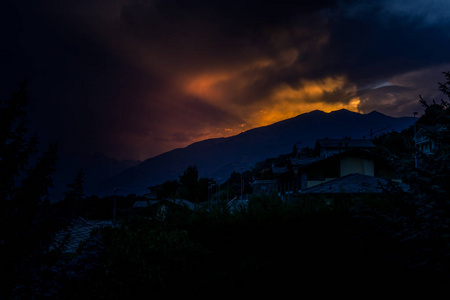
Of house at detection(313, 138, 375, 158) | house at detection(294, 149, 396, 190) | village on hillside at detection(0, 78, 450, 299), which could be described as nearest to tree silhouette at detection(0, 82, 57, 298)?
village on hillside at detection(0, 78, 450, 299)

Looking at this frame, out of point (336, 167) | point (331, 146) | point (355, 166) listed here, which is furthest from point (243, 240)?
point (331, 146)

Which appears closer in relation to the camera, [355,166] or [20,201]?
[20,201]

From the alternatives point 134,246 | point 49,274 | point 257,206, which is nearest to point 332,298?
point 257,206

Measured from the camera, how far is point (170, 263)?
31.0 feet

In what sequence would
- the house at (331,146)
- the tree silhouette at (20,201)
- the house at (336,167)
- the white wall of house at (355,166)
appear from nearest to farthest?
the tree silhouette at (20,201)
the house at (336,167)
the white wall of house at (355,166)
the house at (331,146)

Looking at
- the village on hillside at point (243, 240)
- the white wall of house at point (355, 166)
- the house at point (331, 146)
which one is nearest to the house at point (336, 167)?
the white wall of house at point (355, 166)

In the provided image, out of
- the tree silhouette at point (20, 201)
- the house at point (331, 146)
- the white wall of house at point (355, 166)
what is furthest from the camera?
the house at point (331, 146)

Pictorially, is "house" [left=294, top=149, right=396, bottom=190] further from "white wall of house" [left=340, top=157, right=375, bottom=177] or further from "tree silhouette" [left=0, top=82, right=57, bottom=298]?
"tree silhouette" [left=0, top=82, right=57, bottom=298]

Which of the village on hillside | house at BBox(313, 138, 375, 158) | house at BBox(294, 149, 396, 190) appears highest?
house at BBox(313, 138, 375, 158)

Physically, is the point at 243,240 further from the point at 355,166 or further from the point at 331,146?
the point at 331,146

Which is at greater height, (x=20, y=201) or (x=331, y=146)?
(x=331, y=146)

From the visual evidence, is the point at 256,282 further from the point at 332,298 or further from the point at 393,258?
the point at 393,258

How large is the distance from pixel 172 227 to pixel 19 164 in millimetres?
8724

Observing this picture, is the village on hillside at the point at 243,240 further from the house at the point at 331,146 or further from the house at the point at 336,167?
the house at the point at 331,146
